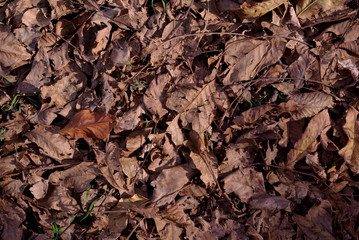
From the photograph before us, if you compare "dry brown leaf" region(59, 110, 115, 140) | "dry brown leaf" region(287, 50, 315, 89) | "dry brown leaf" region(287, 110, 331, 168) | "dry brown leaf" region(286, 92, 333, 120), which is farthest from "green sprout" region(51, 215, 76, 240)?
"dry brown leaf" region(287, 50, 315, 89)

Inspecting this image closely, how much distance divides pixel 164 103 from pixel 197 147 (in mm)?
392

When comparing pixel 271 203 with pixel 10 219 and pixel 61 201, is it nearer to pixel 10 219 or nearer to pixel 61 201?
pixel 61 201

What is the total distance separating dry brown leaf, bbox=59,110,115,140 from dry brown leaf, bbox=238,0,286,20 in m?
1.21

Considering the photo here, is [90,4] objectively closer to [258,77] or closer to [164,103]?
[164,103]

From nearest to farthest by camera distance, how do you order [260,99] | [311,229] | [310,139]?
1. [311,229]
2. [310,139]
3. [260,99]

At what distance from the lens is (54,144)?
2.12 metres

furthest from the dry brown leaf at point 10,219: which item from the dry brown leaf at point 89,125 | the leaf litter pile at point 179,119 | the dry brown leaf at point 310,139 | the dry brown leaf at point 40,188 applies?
the dry brown leaf at point 310,139

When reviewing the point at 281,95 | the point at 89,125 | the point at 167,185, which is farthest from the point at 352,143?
the point at 89,125

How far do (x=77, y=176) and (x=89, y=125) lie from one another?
0.38 metres

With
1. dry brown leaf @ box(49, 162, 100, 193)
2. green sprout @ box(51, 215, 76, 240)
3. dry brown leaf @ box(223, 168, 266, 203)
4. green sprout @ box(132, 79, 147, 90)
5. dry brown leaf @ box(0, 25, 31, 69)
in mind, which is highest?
dry brown leaf @ box(0, 25, 31, 69)

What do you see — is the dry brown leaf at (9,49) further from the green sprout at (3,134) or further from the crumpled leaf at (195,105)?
the crumpled leaf at (195,105)

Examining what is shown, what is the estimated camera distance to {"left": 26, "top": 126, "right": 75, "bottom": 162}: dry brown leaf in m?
2.12

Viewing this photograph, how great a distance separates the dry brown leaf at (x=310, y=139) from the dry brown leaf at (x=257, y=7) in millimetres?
828

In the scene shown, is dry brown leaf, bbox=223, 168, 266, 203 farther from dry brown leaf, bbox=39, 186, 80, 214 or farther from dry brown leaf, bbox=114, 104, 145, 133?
dry brown leaf, bbox=39, 186, 80, 214
